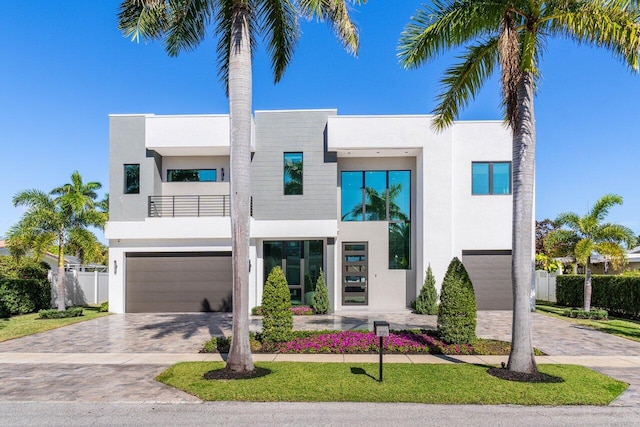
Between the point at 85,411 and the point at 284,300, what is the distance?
192 inches

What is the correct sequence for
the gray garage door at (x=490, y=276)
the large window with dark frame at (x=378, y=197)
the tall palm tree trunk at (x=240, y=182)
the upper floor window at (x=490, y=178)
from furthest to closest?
the large window with dark frame at (x=378, y=197) → the gray garage door at (x=490, y=276) → the upper floor window at (x=490, y=178) → the tall palm tree trunk at (x=240, y=182)

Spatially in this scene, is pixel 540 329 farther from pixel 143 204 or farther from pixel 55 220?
pixel 55 220

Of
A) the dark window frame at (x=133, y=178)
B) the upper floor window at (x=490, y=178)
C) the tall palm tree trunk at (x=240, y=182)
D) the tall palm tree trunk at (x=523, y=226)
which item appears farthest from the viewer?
the upper floor window at (x=490, y=178)

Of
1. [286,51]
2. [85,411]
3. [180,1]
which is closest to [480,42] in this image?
[286,51]

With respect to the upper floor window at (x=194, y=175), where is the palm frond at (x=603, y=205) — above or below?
below

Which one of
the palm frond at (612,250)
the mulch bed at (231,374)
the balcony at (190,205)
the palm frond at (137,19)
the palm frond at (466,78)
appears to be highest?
the palm frond at (137,19)

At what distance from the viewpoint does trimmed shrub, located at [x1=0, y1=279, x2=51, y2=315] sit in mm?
16750

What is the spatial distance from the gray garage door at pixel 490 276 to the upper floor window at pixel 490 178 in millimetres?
2522

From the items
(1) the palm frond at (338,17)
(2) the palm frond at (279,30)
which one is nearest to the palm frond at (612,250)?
(1) the palm frond at (338,17)

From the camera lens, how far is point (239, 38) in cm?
847

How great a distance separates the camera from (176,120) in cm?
1683

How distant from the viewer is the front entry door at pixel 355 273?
17.8m

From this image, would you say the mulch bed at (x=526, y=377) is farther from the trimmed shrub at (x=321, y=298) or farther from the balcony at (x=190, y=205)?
the balcony at (x=190, y=205)

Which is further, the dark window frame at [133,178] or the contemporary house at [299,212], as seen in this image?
the dark window frame at [133,178]
